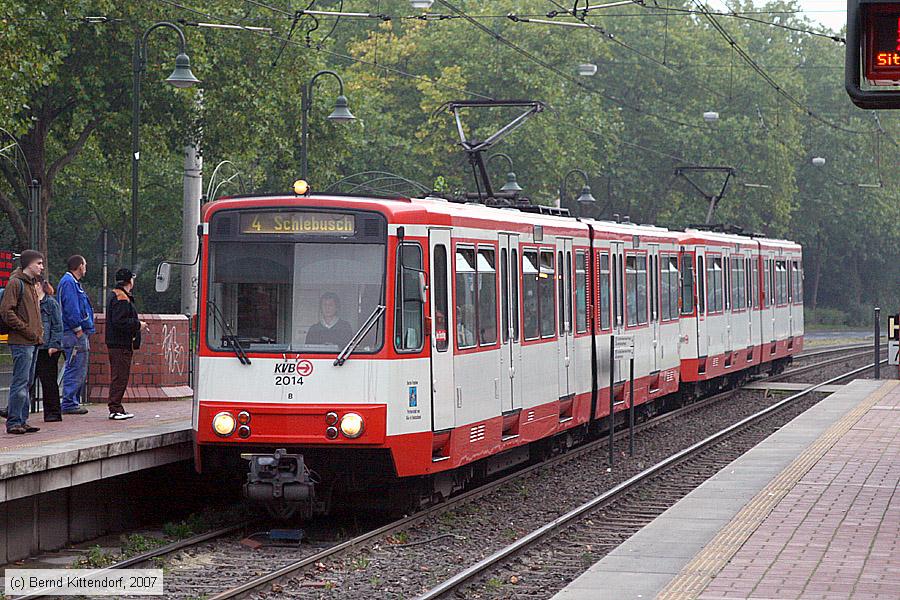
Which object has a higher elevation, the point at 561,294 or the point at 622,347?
the point at 561,294

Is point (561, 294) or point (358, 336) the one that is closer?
point (358, 336)

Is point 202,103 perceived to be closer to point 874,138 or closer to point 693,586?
point 693,586

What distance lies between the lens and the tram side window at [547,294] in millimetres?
17328

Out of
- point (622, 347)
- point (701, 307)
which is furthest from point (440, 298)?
point (701, 307)

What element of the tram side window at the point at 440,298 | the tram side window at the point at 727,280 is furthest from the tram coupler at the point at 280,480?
the tram side window at the point at 727,280

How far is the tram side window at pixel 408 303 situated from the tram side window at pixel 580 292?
232 inches

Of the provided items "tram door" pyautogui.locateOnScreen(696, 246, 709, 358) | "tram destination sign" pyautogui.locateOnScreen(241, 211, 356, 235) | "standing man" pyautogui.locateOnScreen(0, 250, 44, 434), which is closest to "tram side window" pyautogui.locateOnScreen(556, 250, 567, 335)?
"tram destination sign" pyautogui.locateOnScreen(241, 211, 356, 235)

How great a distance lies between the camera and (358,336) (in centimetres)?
1301

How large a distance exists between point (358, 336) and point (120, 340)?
3847 mm

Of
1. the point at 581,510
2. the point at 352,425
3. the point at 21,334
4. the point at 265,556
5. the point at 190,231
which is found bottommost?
the point at 265,556

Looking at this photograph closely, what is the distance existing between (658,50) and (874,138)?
1544 cm

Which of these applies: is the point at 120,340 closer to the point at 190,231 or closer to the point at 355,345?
the point at 355,345

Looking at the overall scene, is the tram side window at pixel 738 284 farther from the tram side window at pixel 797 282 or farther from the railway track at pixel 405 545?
the railway track at pixel 405 545

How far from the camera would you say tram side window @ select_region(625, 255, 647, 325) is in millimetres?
22000
